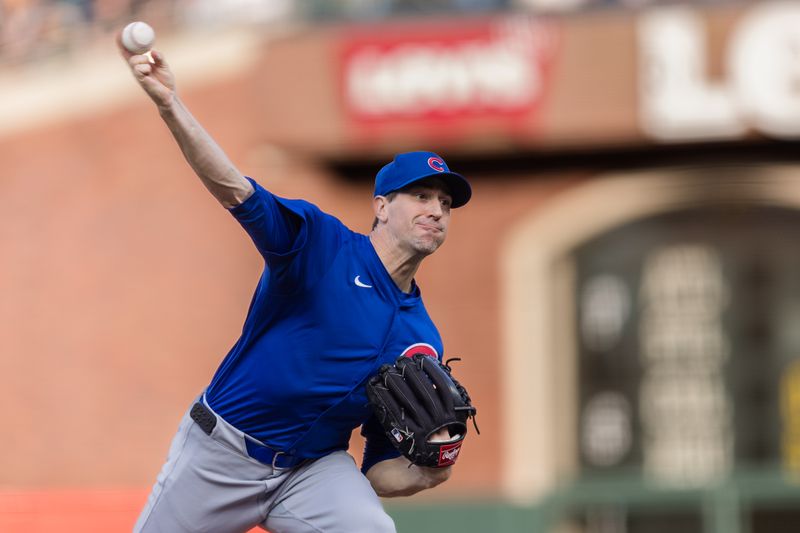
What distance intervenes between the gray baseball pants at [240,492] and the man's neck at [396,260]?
2.20 feet

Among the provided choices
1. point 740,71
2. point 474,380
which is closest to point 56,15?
point 474,380

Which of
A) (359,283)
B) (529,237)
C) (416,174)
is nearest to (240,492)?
(359,283)

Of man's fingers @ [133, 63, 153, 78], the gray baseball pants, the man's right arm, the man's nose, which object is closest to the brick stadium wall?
the gray baseball pants

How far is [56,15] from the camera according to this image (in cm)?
1598

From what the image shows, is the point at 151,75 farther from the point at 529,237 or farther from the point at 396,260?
the point at 529,237

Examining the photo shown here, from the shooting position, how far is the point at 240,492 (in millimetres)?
4809

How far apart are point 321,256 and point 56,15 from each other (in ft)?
40.1

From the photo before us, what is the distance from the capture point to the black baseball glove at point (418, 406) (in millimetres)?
4621

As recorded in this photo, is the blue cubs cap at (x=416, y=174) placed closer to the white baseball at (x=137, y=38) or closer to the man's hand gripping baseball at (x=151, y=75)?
the man's hand gripping baseball at (x=151, y=75)

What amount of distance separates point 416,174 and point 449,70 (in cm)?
848

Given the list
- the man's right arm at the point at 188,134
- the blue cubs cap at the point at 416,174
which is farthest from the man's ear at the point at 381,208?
the man's right arm at the point at 188,134

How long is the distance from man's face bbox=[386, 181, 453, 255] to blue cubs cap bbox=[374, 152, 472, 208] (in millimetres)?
39

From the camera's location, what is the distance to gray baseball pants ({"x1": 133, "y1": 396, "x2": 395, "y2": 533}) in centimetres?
475

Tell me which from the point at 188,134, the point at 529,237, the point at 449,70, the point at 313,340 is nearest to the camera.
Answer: the point at 188,134
